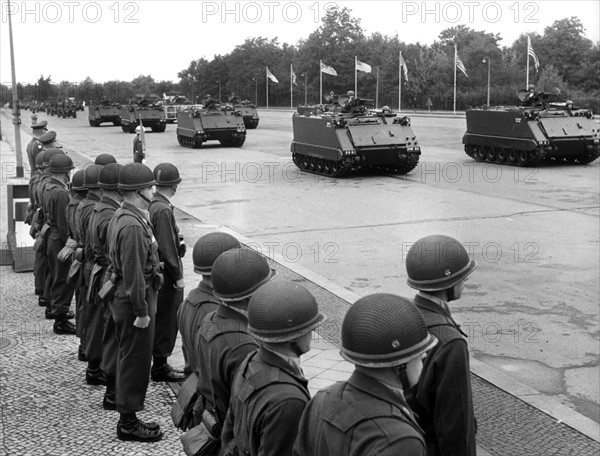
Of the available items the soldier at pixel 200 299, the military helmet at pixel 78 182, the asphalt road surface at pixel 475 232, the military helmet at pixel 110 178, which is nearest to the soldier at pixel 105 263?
the military helmet at pixel 110 178

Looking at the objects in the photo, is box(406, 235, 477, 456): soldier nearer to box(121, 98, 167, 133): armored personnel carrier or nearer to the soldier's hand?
the soldier's hand

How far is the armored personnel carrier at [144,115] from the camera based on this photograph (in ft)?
167

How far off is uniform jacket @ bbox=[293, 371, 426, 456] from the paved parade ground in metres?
3.14

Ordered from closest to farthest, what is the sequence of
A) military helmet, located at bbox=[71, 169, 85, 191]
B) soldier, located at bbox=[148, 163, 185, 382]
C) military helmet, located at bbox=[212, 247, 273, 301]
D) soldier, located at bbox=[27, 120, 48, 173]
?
military helmet, located at bbox=[212, 247, 273, 301], soldier, located at bbox=[148, 163, 185, 382], military helmet, located at bbox=[71, 169, 85, 191], soldier, located at bbox=[27, 120, 48, 173]

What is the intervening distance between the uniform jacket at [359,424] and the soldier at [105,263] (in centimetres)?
372

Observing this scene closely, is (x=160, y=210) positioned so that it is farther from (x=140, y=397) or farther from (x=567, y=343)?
(x=567, y=343)

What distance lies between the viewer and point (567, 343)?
8977 millimetres

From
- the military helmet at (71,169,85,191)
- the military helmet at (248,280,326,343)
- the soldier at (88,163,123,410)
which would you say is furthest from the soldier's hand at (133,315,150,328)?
the military helmet at (248,280,326,343)

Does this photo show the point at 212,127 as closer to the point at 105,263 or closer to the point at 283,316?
the point at 105,263

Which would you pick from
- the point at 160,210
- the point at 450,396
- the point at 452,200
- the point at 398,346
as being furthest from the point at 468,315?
the point at 452,200

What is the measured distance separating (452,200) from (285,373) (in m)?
16.6

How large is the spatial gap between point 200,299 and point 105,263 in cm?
213

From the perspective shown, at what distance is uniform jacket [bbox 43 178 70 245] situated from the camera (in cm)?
946

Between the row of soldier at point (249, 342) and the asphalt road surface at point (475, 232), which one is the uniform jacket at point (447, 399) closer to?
the row of soldier at point (249, 342)
